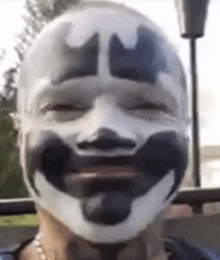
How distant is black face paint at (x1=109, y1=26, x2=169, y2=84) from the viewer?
2.54 feet

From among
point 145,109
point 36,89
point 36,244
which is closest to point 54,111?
point 36,89

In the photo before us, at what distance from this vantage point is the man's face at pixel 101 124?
0.75 m

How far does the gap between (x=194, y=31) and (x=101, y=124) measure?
38 cm

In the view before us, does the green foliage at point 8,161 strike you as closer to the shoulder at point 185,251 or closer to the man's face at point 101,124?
the man's face at point 101,124

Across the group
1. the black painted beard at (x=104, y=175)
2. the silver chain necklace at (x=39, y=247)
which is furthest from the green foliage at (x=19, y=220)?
the black painted beard at (x=104, y=175)

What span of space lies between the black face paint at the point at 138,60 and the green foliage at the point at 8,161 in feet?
0.85

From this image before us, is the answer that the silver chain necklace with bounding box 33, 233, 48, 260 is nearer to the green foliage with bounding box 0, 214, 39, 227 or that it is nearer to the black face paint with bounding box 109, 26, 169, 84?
the green foliage with bounding box 0, 214, 39, 227

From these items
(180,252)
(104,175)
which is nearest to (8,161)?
(104,175)

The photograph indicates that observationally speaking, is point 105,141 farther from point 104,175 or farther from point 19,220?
Result: point 19,220

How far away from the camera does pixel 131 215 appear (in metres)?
0.77

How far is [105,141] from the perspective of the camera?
0.74m

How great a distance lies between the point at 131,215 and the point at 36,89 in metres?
0.28

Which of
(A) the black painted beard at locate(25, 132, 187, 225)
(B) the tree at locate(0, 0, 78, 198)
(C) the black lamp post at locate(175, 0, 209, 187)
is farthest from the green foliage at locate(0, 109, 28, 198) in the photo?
(C) the black lamp post at locate(175, 0, 209, 187)

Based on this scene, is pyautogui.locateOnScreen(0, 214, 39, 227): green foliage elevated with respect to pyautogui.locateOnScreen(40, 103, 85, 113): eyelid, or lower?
lower
